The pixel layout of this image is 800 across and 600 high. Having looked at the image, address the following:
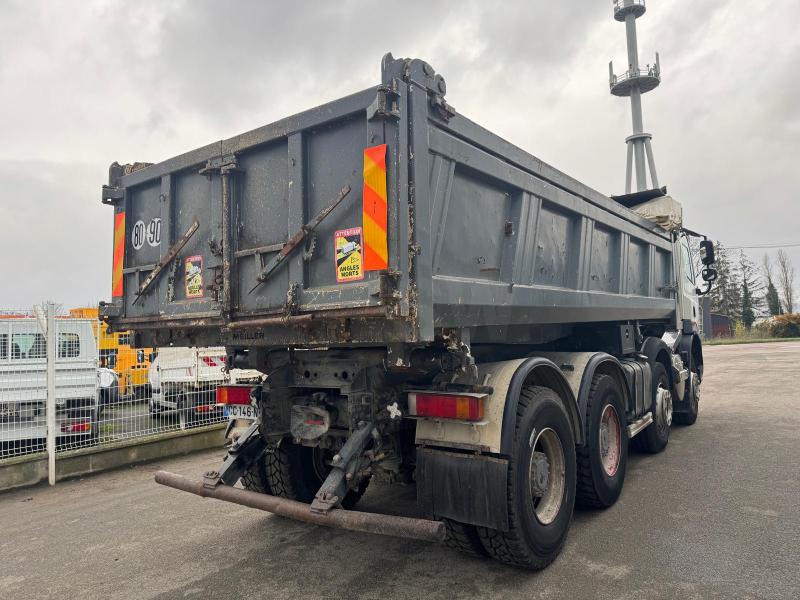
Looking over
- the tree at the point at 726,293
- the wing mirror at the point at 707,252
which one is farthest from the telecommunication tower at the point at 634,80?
the wing mirror at the point at 707,252

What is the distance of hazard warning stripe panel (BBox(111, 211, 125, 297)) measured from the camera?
432 cm

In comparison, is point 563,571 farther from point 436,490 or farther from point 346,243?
point 346,243

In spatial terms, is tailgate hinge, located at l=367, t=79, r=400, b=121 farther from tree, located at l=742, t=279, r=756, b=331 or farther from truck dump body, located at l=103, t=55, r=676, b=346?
tree, located at l=742, t=279, r=756, b=331

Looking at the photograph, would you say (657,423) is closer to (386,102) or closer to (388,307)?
(388,307)

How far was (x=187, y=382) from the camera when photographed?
7.53 m

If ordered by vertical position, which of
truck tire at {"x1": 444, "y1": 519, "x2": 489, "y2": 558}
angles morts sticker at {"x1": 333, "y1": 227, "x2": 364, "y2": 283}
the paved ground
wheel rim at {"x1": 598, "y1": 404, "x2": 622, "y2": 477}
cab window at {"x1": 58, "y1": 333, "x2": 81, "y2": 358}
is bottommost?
the paved ground

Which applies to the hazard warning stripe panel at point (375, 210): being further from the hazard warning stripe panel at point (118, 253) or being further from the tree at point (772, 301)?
the tree at point (772, 301)

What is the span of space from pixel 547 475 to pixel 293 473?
6.62ft

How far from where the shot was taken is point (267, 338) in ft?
11.1

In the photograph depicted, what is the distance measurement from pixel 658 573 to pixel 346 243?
9.04ft

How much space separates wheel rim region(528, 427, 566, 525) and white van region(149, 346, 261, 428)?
453 cm

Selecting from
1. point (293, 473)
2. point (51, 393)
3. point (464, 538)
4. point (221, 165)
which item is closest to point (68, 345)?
point (51, 393)

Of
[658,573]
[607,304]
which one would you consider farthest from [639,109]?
[658,573]

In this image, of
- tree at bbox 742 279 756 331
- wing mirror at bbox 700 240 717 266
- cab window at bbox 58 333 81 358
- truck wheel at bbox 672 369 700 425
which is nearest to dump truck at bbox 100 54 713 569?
cab window at bbox 58 333 81 358
